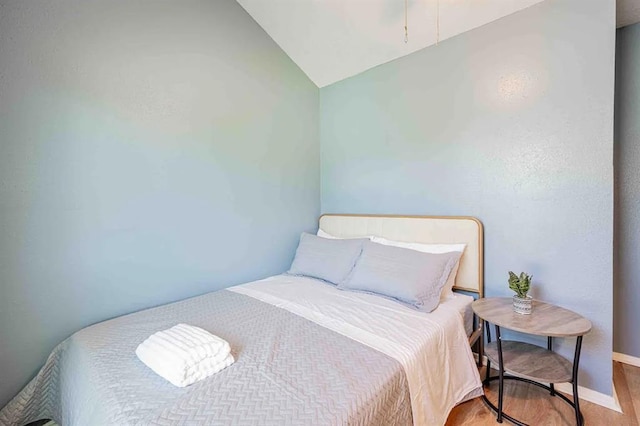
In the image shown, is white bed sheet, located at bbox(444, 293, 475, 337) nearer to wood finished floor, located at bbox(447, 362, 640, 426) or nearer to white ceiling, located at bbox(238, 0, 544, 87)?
wood finished floor, located at bbox(447, 362, 640, 426)

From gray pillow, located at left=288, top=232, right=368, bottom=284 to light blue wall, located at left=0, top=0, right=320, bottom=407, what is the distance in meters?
0.31

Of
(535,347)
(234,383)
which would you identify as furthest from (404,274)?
(234,383)

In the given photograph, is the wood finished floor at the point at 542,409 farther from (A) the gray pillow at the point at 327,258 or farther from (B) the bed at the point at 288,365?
(A) the gray pillow at the point at 327,258

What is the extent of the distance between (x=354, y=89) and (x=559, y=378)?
2.51m

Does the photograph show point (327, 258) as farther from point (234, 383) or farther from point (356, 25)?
point (356, 25)

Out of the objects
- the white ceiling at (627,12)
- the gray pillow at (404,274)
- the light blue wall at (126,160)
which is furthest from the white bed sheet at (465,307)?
the white ceiling at (627,12)

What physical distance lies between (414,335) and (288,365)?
24.3 inches

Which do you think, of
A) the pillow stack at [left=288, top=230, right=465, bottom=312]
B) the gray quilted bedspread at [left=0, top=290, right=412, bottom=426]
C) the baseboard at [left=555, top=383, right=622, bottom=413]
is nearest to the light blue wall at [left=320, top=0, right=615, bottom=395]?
the baseboard at [left=555, top=383, right=622, bottom=413]

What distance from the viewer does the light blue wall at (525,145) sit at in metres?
1.63

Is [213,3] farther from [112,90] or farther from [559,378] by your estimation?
[559,378]

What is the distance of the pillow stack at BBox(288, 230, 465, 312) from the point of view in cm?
173

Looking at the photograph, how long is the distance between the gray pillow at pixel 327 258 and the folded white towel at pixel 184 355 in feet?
3.65

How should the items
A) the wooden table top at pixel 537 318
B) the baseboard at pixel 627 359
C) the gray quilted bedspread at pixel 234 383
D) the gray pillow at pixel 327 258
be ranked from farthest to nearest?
1. the gray pillow at pixel 327 258
2. the baseboard at pixel 627 359
3. the wooden table top at pixel 537 318
4. the gray quilted bedspread at pixel 234 383

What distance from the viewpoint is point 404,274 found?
1.79m
